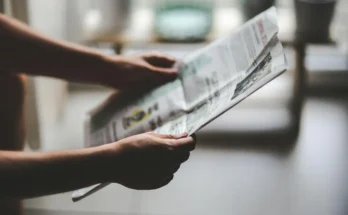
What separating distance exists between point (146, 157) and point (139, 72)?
231 millimetres

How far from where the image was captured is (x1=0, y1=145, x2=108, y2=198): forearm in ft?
1.98

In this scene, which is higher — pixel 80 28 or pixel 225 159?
pixel 80 28

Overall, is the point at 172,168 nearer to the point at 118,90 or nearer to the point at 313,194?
the point at 118,90

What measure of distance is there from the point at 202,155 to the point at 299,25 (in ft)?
1.16

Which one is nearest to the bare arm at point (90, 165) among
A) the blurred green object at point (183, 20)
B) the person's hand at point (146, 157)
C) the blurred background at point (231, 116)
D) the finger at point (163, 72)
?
the person's hand at point (146, 157)

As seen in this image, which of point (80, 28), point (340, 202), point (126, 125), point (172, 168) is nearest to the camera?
point (172, 168)

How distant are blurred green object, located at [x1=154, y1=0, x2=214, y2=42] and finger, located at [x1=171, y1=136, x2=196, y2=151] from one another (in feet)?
2.14

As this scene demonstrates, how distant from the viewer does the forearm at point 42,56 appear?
0.78m

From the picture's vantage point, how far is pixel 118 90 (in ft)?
2.79

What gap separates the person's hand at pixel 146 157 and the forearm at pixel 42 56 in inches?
9.2

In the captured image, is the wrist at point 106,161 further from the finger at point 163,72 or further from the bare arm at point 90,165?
the finger at point 163,72

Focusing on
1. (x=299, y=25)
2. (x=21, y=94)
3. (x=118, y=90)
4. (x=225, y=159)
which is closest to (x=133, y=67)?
(x=118, y=90)

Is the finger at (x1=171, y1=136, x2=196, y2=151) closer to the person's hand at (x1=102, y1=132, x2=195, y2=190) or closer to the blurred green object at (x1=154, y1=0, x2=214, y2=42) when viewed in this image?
the person's hand at (x1=102, y1=132, x2=195, y2=190)

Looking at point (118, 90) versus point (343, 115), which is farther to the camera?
point (343, 115)
